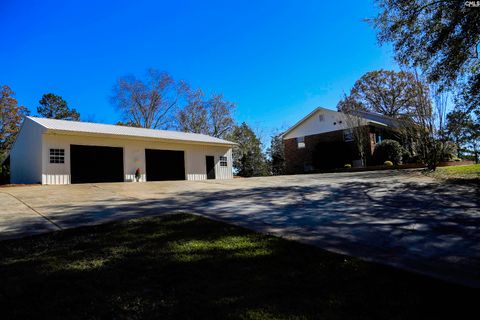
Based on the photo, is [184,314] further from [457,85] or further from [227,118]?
[227,118]

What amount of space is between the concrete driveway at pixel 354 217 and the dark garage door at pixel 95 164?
22.1 ft

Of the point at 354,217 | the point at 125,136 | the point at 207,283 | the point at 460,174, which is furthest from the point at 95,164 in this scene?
the point at 460,174

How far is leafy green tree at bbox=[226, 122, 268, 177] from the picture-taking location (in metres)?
31.5

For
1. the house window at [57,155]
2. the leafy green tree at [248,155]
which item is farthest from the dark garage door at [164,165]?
the leafy green tree at [248,155]

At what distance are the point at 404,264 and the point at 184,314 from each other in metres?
2.33

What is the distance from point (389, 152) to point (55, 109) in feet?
118

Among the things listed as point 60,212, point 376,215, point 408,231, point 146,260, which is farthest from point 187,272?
point 60,212

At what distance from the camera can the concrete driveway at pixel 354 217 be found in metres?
3.61

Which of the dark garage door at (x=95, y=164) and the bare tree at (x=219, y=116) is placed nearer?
the dark garage door at (x=95, y=164)

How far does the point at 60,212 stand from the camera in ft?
21.7

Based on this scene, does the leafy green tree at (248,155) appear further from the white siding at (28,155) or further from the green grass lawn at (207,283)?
the green grass lawn at (207,283)

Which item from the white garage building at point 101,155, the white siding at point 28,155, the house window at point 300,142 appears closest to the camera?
the white garage building at point 101,155

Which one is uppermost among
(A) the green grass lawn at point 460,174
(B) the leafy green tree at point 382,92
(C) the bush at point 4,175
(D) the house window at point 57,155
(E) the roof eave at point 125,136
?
Result: (B) the leafy green tree at point 382,92

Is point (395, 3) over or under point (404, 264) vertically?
over
